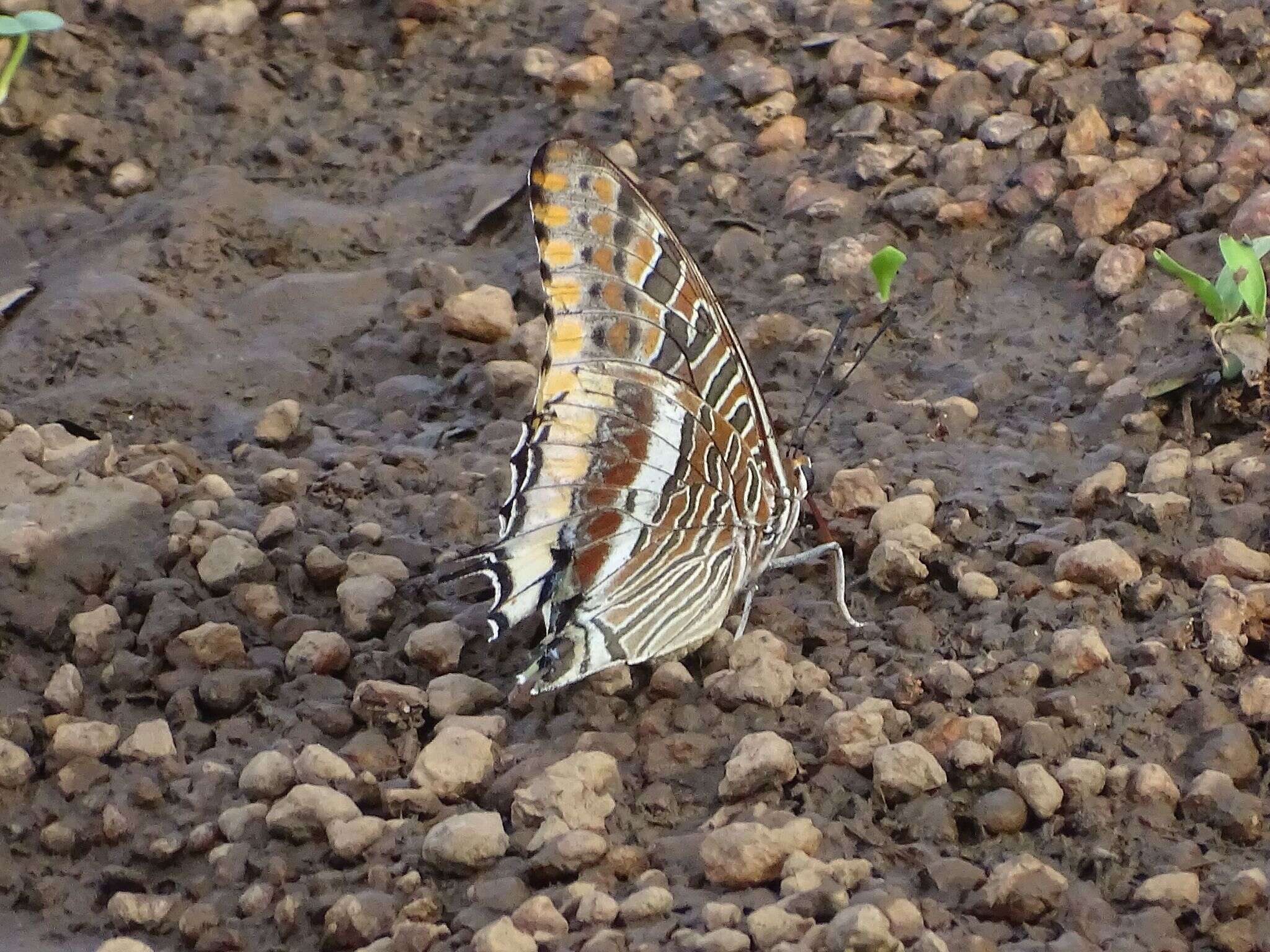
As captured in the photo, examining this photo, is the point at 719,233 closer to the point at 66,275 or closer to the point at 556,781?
the point at 66,275

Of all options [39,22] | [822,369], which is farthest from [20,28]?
[822,369]

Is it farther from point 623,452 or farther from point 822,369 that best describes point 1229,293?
point 623,452

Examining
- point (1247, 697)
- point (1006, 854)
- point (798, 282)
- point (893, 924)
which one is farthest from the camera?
point (798, 282)

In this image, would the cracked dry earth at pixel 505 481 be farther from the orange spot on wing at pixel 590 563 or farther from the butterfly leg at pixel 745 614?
the orange spot on wing at pixel 590 563

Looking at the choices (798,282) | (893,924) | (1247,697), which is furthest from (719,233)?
(893,924)

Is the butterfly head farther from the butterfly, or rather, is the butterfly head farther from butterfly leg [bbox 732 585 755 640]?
butterfly leg [bbox 732 585 755 640]

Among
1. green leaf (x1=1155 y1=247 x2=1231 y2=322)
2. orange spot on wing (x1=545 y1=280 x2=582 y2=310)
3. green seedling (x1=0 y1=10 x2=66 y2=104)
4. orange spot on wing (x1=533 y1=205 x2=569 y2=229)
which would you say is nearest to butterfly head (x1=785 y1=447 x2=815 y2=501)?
orange spot on wing (x1=545 y1=280 x2=582 y2=310)

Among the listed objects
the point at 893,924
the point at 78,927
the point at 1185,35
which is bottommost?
the point at 78,927

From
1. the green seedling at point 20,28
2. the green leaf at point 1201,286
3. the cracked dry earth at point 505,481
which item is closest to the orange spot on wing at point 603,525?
the cracked dry earth at point 505,481
